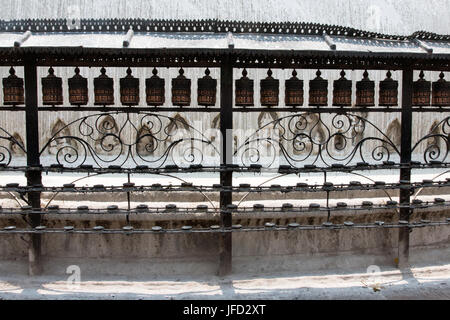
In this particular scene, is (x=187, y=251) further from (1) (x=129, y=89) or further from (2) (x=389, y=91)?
(2) (x=389, y=91)

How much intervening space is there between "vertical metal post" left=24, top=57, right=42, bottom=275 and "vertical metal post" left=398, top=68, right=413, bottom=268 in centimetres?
317

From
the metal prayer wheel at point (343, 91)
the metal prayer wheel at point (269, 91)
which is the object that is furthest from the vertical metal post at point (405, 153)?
the metal prayer wheel at point (269, 91)

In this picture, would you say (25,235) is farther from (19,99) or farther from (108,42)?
(108,42)

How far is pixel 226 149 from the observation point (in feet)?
12.2

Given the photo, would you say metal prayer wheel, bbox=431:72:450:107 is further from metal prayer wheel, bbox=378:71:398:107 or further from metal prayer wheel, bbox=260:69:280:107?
metal prayer wheel, bbox=260:69:280:107

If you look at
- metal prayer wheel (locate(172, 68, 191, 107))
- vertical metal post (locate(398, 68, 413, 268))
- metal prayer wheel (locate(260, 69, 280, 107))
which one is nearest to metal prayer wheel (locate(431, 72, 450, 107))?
vertical metal post (locate(398, 68, 413, 268))

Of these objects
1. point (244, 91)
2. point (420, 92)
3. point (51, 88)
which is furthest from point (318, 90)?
point (51, 88)

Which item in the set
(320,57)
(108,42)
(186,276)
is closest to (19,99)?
(108,42)

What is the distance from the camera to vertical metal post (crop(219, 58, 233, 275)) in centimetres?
366

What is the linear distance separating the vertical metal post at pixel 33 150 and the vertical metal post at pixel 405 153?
10.4ft

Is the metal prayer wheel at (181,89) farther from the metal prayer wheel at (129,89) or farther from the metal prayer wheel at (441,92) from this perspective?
the metal prayer wheel at (441,92)

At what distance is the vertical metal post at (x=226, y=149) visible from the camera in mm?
3656

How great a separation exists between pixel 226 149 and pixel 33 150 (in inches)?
63.8

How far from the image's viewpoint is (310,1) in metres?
8.18
